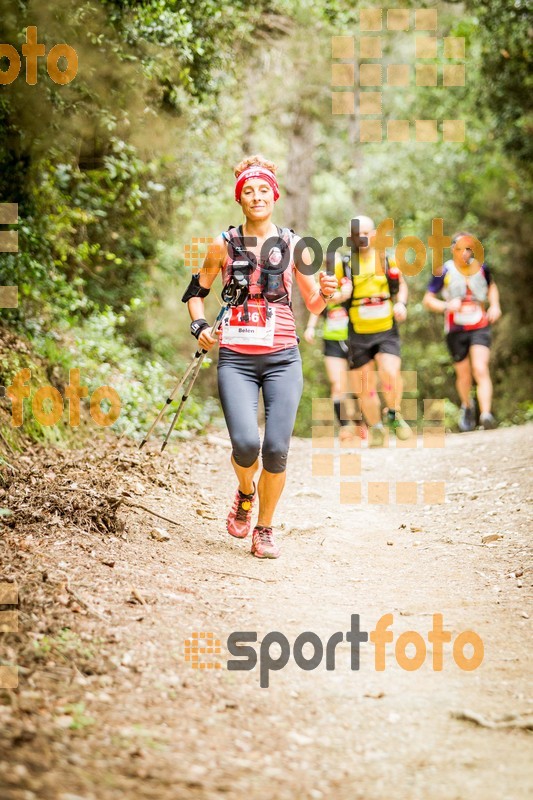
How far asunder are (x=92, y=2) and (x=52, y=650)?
664 centimetres

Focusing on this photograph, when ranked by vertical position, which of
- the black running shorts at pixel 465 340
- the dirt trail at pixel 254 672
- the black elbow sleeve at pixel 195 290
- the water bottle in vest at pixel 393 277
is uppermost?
the water bottle in vest at pixel 393 277

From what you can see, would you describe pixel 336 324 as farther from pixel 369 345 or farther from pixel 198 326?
pixel 198 326

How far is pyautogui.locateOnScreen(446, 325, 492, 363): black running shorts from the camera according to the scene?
1090 cm

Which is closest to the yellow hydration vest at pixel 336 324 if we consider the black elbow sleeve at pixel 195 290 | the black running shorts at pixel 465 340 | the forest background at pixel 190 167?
the black running shorts at pixel 465 340

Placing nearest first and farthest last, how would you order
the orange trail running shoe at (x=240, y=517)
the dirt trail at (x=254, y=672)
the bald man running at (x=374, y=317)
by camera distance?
the dirt trail at (x=254, y=672), the orange trail running shoe at (x=240, y=517), the bald man running at (x=374, y=317)

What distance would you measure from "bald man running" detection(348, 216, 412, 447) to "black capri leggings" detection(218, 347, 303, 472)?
393cm

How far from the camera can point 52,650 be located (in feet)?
12.0

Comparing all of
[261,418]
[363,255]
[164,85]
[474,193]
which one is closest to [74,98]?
[164,85]

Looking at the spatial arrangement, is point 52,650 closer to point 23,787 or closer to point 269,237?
point 23,787

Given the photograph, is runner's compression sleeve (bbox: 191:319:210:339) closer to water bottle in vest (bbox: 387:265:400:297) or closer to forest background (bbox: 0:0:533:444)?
forest background (bbox: 0:0:533:444)

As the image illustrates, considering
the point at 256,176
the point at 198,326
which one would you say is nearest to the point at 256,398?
the point at 198,326

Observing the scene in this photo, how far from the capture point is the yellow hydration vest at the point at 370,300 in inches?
377

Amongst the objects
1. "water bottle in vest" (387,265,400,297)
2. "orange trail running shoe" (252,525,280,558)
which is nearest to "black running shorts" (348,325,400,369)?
"water bottle in vest" (387,265,400,297)

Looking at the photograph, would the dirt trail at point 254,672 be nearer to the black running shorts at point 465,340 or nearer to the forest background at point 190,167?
the forest background at point 190,167
